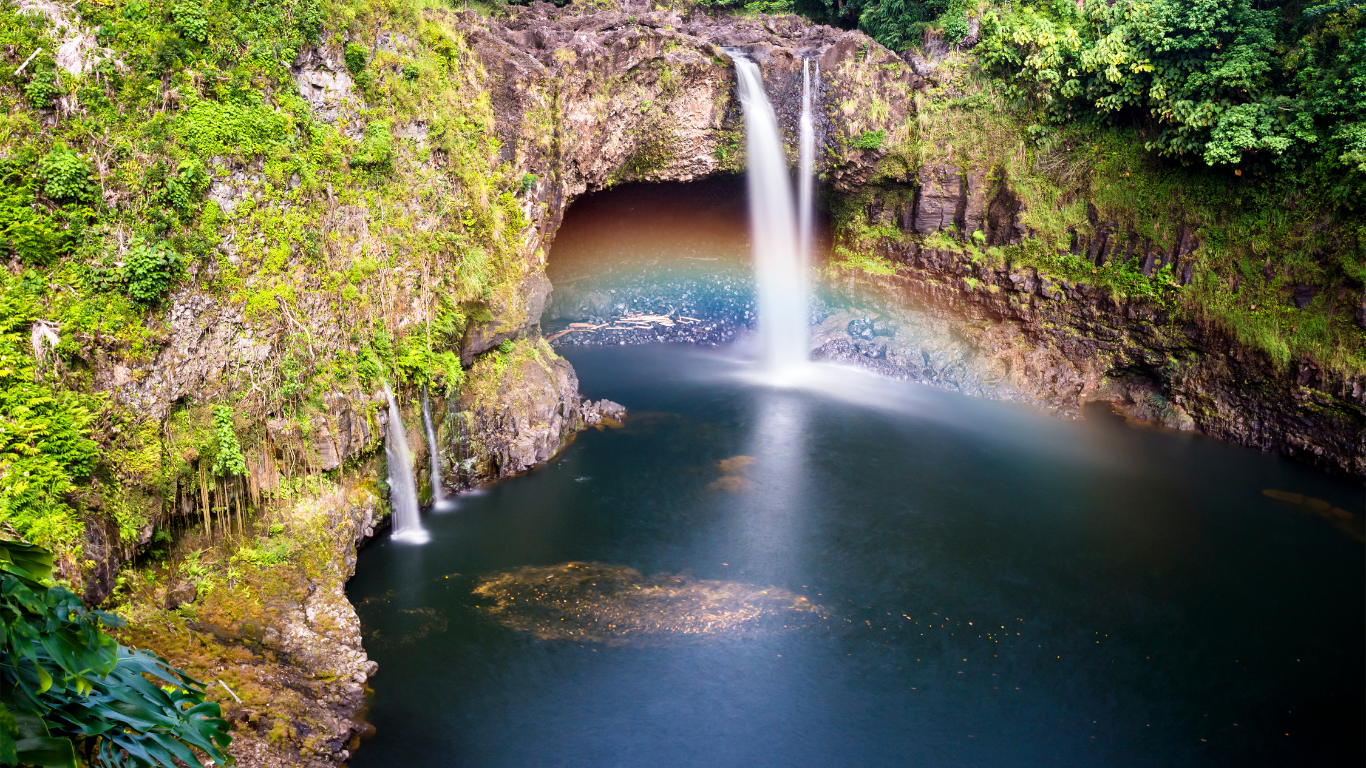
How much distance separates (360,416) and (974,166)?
17.5 m

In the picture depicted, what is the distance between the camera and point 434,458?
15.0 metres

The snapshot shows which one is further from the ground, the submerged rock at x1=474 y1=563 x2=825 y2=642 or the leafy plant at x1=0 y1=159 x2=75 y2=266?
the leafy plant at x1=0 y1=159 x2=75 y2=266

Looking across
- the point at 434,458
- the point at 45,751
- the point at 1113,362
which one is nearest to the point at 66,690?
the point at 45,751

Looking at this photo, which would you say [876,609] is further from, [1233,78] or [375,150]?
[1233,78]

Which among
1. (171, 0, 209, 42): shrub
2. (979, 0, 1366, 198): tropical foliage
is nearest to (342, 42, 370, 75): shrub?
(171, 0, 209, 42): shrub

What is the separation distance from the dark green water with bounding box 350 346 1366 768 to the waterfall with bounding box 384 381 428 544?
1.74 ft

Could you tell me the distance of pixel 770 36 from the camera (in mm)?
23094

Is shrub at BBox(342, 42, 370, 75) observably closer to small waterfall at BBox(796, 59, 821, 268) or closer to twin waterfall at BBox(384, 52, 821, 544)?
twin waterfall at BBox(384, 52, 821, 544)

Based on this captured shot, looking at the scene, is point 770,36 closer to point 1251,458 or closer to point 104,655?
point 1251,458

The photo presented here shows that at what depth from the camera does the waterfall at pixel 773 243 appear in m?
23.0

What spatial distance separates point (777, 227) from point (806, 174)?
1841 mm

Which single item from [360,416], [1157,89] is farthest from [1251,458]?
[360,416]

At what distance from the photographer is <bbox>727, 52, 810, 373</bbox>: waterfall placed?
904 inches

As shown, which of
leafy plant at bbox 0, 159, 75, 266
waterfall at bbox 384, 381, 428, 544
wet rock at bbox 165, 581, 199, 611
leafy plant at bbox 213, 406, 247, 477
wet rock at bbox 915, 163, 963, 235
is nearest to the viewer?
leafy plant at bbox 0, 159, 75, 266
